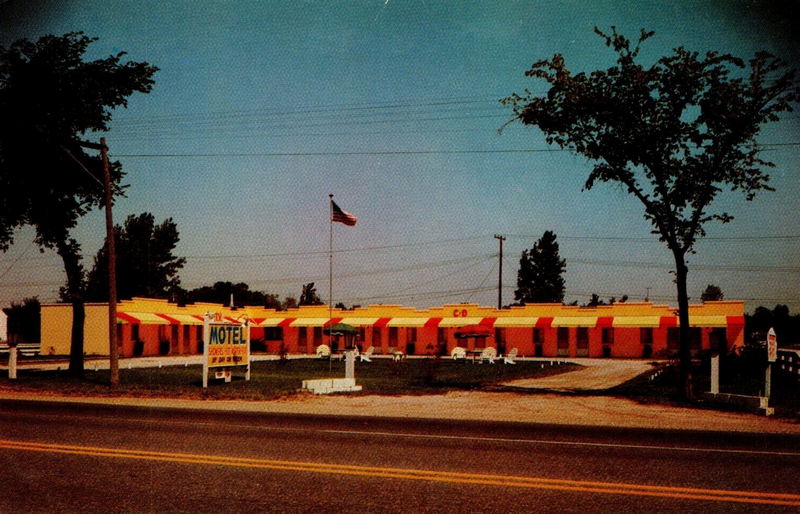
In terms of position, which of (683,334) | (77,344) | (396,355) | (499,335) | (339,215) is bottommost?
(396,355)

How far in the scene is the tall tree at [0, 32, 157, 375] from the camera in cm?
2644

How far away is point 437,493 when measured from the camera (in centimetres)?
711

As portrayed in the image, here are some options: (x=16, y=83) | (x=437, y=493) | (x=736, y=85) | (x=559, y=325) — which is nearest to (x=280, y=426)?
(x=437, y=493)

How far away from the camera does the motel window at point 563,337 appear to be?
185 feet

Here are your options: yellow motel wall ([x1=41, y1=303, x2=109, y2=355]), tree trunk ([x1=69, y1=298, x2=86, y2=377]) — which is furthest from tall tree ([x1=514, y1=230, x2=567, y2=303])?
tree trunk ([x1=69, y1=298, x2=86, y2=377])

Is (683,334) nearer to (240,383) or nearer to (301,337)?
(240,383)

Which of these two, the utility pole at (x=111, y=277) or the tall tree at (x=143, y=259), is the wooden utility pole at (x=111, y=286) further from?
the tall tree at (x=143, y=259)

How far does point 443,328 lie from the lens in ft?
198

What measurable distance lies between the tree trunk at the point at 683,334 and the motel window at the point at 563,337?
36.8 metres

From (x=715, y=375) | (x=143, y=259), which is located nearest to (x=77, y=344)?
(x=715, y=375)

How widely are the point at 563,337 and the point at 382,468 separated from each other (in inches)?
1970

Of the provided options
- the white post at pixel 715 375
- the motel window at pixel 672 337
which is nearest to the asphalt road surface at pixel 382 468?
the white post at pixel 715 375

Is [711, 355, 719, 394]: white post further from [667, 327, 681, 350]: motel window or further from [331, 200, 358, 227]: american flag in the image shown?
[667, 327, 681, 350]: motel window

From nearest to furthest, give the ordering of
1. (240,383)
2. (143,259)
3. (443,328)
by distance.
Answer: (240,383) < (443,328) < (143,259)
